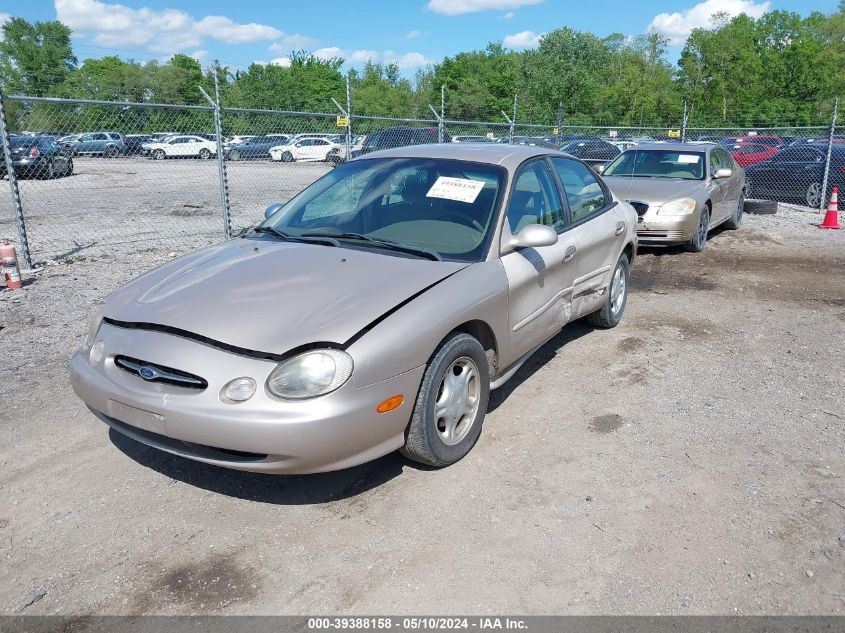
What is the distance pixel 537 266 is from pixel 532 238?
1.07 ft

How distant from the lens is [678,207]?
30.4ft

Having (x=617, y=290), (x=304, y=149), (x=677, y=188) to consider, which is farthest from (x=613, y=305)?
(x=304, y=149)

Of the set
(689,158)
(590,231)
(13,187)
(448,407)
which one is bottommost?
(448,407)

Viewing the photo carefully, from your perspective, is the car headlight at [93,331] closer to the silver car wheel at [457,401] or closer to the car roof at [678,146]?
the silver car wheel at [457,401]

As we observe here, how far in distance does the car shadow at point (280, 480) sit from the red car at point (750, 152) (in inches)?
783

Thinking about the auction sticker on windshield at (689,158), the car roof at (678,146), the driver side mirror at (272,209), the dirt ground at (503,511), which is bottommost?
the dirt ground at (503,511)

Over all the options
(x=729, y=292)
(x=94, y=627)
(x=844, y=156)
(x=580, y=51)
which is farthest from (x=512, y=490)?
(x=580, y=51)

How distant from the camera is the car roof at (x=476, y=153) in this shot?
14.6ft

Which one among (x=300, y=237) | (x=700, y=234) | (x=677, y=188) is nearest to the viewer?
(x=300, y=237)

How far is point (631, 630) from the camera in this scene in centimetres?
248

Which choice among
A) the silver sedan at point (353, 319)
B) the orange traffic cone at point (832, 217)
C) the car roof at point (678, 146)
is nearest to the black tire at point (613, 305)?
the silver sedan at point (353, 319)

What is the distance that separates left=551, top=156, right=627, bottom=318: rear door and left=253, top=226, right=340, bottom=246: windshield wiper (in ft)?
5.75

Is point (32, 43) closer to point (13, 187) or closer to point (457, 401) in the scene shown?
point (13, 187)

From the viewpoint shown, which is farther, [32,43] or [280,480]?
[32,43]
